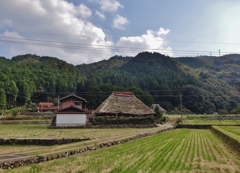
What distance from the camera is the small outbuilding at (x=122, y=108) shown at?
38062 mm

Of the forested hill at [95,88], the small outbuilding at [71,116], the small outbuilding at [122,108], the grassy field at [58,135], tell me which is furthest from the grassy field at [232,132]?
the forested hill at [95,88]

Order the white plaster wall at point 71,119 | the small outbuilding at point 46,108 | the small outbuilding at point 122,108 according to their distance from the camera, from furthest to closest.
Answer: the small outbuilding at point 46,108, the small outbuilding at point 122,108, the white plaster wall at point 71,119

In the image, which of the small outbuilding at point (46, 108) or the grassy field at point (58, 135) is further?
the small outbuilding at point (46, 108)

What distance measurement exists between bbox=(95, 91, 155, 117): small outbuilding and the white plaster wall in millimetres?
2661

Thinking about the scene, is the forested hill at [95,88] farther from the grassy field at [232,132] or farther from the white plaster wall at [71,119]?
the grassy field at [232,132]

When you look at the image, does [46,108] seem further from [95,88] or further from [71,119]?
[71,119]

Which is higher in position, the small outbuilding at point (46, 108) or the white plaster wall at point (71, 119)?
the small outbuilding at point (46, 108)

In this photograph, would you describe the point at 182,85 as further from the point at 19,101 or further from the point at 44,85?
the point at 19,101

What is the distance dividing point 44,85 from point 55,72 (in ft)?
44.4

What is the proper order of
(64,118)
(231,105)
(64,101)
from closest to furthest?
(64,118) → (64,101) → (231,105)

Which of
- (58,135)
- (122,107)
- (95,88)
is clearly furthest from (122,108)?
(95,88)

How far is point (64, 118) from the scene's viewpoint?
118 ft

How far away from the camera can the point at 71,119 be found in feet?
119

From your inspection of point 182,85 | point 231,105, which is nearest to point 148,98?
point 182,85
